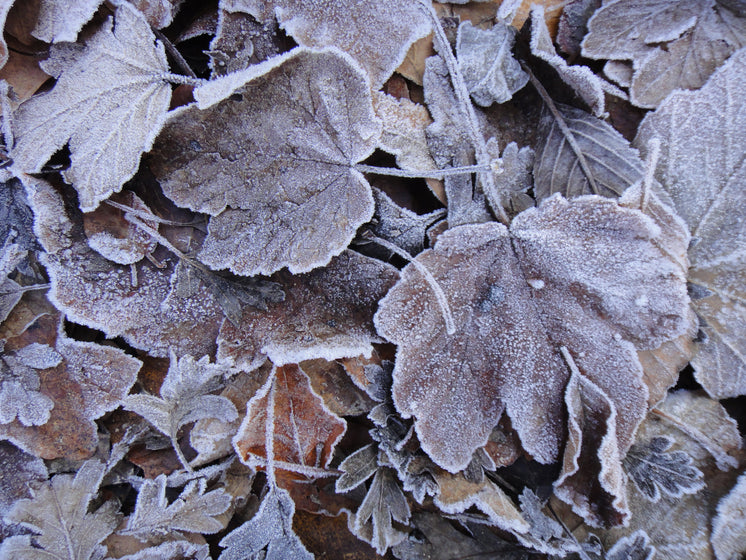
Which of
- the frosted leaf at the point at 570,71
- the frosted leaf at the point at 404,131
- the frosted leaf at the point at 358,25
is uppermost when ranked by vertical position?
the frosted leaf at the point at 358,25

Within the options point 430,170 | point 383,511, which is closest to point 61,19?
point 430,170

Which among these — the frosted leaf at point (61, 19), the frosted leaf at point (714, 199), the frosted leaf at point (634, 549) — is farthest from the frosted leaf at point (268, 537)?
the frosted leaf at point (61, 19)

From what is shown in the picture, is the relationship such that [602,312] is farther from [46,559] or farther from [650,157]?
[46,559]

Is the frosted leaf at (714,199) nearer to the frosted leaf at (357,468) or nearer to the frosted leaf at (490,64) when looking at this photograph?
the frosted leaf at (490,64)

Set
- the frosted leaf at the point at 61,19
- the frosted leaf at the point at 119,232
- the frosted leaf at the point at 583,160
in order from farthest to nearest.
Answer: the frosted leaf at the point at 583,160 < the frosted leaf at the point at 119,232 < the frosted leaf at the point at 61,19

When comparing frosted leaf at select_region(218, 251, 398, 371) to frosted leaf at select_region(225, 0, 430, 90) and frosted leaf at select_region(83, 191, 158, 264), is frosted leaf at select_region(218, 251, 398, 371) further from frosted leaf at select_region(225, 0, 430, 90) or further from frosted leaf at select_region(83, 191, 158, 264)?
frosted leaf at select_region(225, 0, 430, 90)

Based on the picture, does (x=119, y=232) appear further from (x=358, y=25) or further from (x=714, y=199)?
(x=714, y=199)
